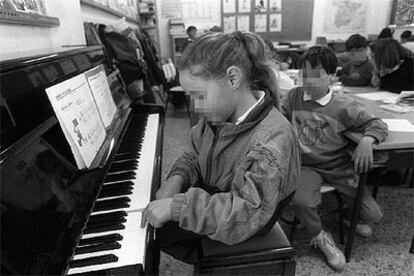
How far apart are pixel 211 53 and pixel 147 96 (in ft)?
7.70

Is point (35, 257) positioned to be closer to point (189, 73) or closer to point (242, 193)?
point (242, 193)

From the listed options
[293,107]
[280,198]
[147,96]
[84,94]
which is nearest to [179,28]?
[147,96]

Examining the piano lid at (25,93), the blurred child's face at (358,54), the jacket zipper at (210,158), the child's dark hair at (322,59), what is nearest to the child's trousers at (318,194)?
the child's dark hair at (322,59)

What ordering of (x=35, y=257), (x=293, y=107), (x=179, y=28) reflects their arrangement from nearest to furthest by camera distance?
(x=35, y=257), (x=293, y=107), (x=179, y=28)

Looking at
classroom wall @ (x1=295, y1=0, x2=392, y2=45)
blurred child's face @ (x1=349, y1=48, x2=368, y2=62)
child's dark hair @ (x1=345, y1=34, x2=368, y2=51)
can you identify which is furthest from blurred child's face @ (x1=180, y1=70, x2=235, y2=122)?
classroom wall @ (x1=295, y1=0, x2=392, y2=45)

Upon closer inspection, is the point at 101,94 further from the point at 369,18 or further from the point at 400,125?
the point at 369,18

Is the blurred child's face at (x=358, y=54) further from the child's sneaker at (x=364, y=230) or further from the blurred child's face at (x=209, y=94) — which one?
the blurred child's face at (x=209, y=94)

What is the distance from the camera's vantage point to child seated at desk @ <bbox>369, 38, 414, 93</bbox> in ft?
8.07

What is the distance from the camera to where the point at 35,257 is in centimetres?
64

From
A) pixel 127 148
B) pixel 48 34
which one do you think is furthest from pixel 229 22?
pixel 127 148

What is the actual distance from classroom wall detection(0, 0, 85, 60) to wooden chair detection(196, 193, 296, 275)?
93cm

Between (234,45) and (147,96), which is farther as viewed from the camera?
(147,96)

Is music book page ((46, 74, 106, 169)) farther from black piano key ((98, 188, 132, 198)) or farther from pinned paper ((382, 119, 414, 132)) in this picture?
pinned paper ((382, 119, 414, 132))

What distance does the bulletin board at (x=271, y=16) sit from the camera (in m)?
6.29
